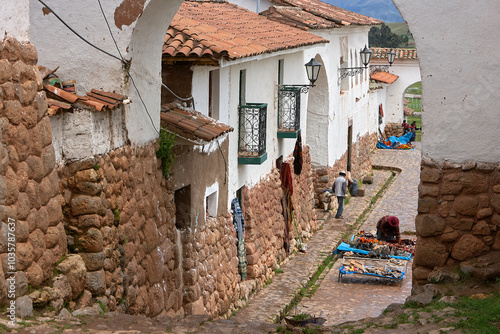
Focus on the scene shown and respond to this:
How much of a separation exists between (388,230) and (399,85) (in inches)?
856

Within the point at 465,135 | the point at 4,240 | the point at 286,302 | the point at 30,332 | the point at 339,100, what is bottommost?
the point at 286,302

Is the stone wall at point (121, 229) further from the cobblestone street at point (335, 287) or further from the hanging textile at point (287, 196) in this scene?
the hanging textile at point (287, 196)

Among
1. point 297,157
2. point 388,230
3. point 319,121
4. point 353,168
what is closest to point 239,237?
point 388,230

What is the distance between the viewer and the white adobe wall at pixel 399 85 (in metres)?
36.8

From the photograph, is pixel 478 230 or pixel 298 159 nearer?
pixel 478 230

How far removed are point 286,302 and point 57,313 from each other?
7357 mm

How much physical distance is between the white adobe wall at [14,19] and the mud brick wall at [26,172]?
0.23 feet

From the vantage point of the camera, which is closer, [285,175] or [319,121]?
[285,175]

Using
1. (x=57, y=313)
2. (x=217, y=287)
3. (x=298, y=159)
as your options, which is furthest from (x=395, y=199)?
(x=57, y=313)

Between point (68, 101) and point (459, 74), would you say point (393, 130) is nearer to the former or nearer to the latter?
point (459, 74)

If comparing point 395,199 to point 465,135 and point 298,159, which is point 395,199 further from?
point 465,135

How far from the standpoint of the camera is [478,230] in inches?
296

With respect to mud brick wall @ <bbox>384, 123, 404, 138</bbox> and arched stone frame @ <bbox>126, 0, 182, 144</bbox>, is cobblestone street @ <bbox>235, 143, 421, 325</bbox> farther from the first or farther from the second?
mud brick wall @ <bbox>384, 123, 404, 138</bbox>

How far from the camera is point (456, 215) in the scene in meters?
7.58
